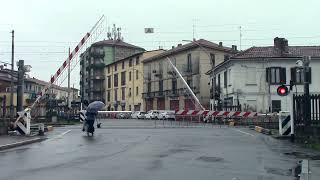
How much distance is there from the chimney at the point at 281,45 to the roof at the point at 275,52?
0.38m

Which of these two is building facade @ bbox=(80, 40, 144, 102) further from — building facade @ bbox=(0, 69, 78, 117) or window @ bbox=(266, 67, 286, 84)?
window @ bbox=(266, 67, 286, 84)

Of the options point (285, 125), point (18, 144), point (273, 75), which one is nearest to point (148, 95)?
point (273, 75)

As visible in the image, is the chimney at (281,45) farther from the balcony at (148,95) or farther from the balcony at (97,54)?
the balcony at (97,54)

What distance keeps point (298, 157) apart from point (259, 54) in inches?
1923

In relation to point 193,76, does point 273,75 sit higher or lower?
lower

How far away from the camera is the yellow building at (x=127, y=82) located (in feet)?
345

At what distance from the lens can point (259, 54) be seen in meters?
61.6

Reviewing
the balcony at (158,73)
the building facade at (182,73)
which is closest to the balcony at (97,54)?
the building facade at (182,73)

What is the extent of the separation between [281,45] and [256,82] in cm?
603

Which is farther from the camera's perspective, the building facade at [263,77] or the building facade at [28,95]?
the building facade at [263,77]

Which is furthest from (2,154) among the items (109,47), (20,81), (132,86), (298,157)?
(109,47)

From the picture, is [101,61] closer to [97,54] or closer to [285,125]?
[97,54]

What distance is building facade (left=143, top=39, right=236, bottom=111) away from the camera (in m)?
81.3

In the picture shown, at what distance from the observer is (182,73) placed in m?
87.9
